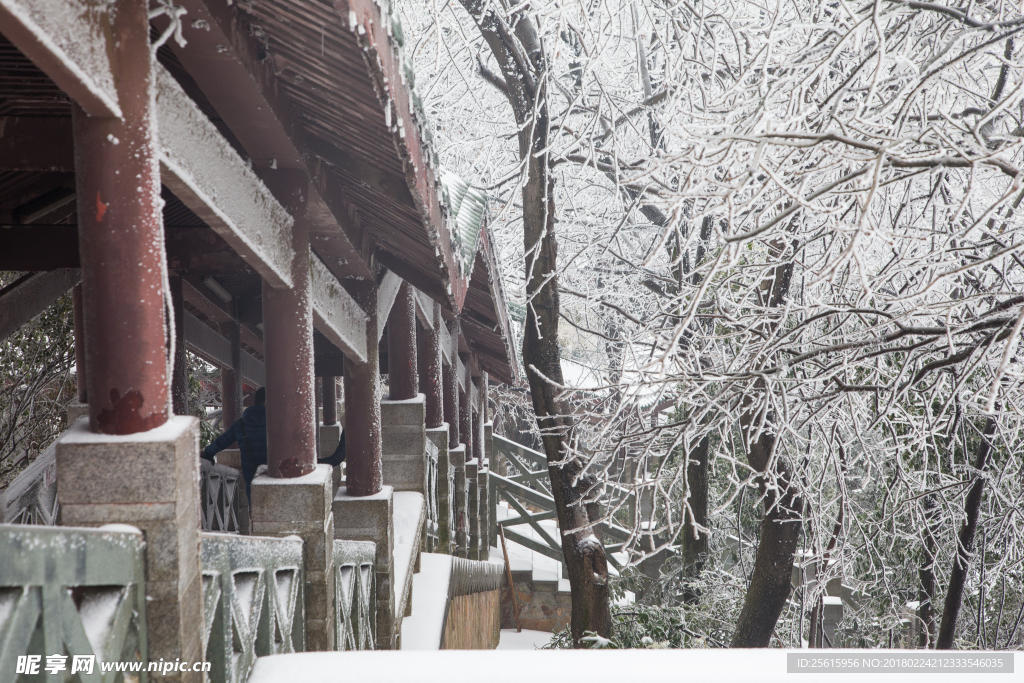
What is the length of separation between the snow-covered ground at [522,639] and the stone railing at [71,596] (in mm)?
10913

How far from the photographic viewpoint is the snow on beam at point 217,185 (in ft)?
7.24

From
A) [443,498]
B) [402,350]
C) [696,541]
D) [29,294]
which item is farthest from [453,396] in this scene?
[29,294]

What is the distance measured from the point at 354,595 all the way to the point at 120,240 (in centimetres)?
323

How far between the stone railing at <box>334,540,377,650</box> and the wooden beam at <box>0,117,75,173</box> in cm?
223

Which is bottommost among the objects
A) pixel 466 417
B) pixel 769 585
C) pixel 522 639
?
pixel 522 639

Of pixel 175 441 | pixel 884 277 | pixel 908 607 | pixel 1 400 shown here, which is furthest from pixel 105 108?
pixel 1 400

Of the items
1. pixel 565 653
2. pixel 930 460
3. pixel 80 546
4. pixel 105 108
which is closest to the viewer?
pixel 80 546

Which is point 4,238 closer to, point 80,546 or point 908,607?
point 80,546

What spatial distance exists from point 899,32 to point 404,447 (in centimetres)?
496

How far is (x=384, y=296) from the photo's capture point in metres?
5.33

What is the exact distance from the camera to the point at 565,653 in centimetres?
208

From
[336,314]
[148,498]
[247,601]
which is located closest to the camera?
[148,498]

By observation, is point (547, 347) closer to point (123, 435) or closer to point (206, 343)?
point (123, 435)

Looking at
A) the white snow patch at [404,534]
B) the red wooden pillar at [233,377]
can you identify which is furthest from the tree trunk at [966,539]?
the red wooden pillar at [233,377]
